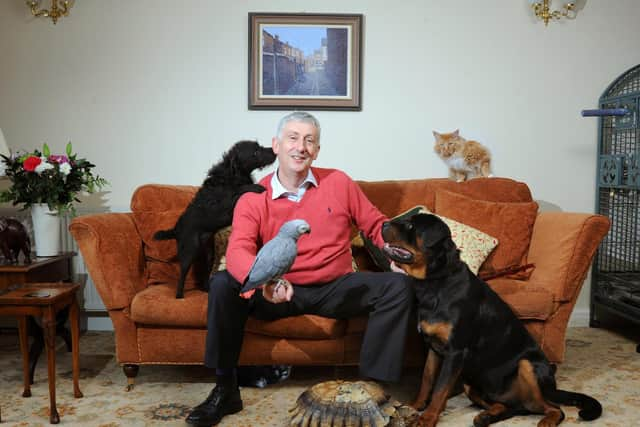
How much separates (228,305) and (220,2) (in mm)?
2139

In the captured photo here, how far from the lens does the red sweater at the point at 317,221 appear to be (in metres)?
2.33

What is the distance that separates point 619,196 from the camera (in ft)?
11.7

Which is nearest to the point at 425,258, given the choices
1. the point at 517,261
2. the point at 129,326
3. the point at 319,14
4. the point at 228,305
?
the point at 228,305

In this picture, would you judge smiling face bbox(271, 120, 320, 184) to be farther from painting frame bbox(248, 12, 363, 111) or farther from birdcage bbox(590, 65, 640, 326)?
birdcage bbox(590, 65, 640, 326)

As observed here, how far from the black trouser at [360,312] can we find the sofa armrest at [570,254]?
0.81 metres

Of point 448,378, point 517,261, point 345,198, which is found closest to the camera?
point 448,378

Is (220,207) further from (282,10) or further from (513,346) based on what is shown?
(282,10)

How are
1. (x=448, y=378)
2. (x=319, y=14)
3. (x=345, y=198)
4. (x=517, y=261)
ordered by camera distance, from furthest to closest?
1. (x=319, y=14)
2. (x=517, y=261)
3. (x=345, y=198)
4. (x=448, y=378)

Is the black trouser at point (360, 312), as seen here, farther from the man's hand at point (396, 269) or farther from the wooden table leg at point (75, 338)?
the wooden table leg at point (75, 338)

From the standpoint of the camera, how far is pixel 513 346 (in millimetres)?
2170

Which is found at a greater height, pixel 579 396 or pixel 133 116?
pixel 133 116

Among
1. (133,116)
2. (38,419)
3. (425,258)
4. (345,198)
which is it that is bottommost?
(38,419)

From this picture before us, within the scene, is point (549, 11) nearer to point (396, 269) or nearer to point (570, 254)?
point (570, 254)

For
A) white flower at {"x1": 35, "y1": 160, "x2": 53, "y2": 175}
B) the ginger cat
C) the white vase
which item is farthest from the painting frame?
the white vase
